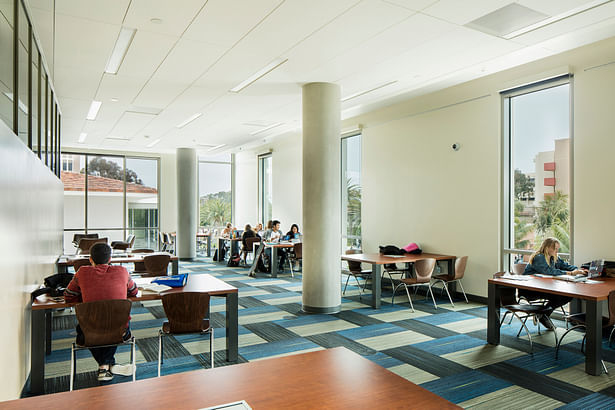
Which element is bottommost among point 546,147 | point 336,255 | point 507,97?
point 336,255

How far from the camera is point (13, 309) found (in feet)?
10.5

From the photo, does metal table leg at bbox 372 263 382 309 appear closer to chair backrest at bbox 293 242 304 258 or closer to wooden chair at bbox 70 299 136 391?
chair backrest at bbox 293 242 304 258

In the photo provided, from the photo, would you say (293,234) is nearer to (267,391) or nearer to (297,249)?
(297,249)

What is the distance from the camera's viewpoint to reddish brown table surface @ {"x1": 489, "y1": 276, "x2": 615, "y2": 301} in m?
4.21

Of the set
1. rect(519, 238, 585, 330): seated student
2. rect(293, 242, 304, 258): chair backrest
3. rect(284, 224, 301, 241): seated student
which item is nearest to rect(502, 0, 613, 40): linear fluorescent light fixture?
rect(519, 238, 585, 330): seated student

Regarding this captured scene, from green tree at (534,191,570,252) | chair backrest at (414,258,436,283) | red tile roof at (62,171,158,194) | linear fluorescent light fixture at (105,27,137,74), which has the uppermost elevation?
linear fluorescent light fixture at (105,27,137,74)

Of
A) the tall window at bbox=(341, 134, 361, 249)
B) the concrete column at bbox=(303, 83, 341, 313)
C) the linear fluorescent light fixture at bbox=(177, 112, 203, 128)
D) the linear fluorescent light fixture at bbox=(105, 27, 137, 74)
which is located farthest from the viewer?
the tall window at bbox=(341, 134, 361, 249)

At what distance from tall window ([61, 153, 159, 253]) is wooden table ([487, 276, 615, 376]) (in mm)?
12978

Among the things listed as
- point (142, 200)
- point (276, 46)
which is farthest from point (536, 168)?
point (142, 200)

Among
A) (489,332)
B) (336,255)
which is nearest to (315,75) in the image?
(336,255)

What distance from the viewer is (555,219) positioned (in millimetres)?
6441

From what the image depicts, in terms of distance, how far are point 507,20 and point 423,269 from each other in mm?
3731

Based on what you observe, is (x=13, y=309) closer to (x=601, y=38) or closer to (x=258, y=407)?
(x=258, y=407)

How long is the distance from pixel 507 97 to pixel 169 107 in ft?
19.7
